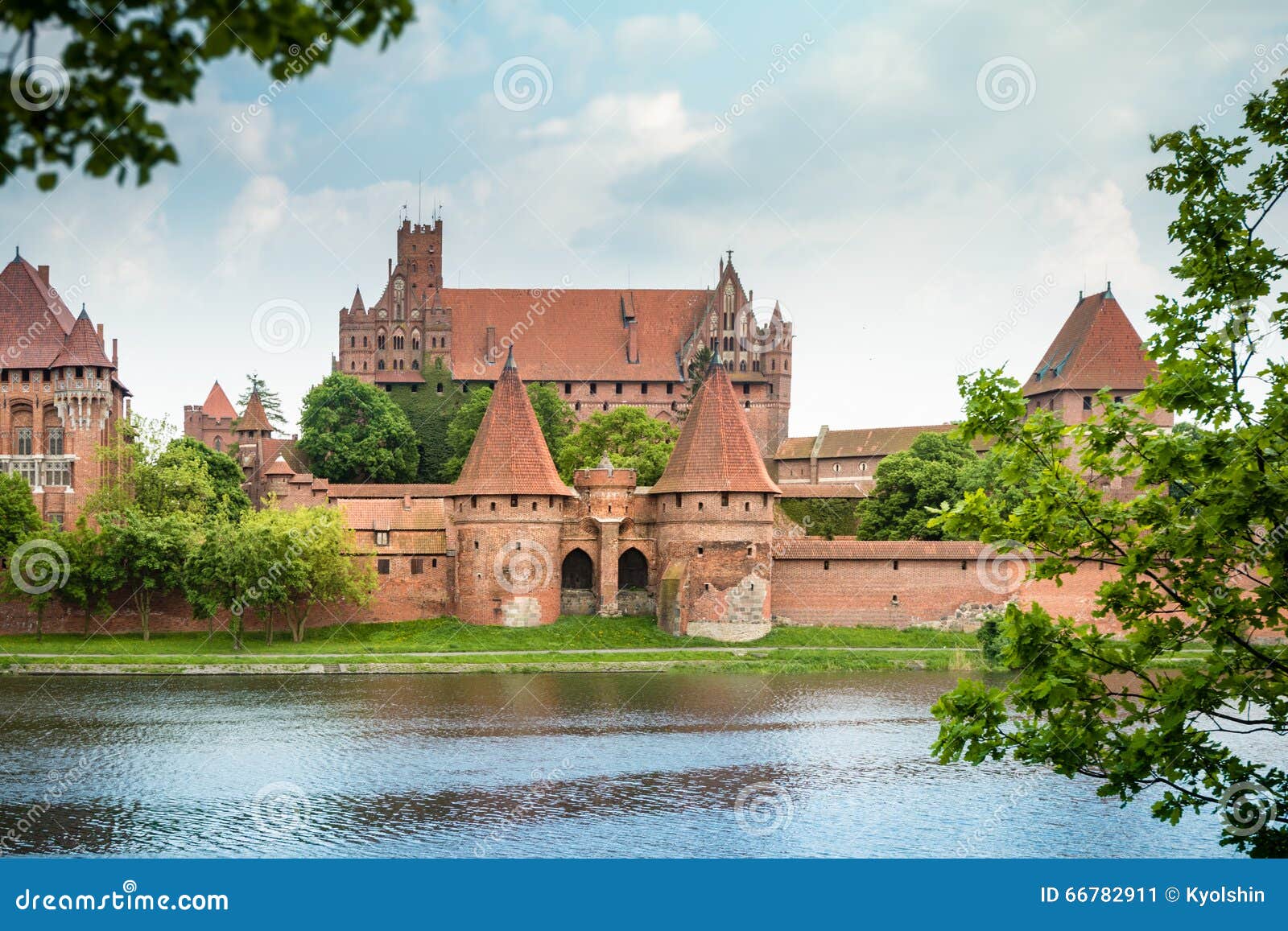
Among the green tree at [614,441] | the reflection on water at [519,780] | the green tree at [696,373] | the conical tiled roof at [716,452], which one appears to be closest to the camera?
the reflection on water at [519,780]

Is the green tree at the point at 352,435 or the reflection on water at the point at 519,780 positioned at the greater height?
the green tree at the point at 352,435

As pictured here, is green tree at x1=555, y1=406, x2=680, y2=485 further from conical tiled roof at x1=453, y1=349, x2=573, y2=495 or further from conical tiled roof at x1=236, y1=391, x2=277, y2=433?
conical tiled roof at x1=236, y1=391, x2=277, y2=433

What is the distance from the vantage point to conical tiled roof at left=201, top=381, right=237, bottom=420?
79375 mm

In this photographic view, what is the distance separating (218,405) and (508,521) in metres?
43.7

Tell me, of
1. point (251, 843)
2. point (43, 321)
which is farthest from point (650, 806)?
point (43, 321)

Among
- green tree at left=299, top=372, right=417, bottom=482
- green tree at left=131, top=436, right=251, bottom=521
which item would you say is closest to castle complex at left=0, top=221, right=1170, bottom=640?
green tree at left=299, top=372, right=417, bottom=482

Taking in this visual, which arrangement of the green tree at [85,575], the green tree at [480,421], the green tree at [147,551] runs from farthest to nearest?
1. the green tree at [480,421]
2. the green tree at [85,575]
3. the green tree at [147,551]

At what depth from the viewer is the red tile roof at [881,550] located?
139 feet

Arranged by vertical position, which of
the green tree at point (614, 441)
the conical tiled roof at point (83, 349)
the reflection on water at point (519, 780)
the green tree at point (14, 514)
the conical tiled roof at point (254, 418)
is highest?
the conical tiled roof at point (83, 349)

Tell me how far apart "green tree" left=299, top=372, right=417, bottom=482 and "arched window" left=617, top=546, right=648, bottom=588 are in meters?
20.7

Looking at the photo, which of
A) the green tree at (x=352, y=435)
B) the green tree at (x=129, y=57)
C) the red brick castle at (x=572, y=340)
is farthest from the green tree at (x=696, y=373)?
the green tree at (x=129, y=57)

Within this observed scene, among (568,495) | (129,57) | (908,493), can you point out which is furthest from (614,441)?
(129,57)

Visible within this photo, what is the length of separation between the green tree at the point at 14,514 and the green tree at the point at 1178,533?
3697 cm

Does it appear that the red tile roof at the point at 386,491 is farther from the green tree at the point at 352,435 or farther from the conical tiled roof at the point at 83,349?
the conical tiled roof at the point at 83,349
